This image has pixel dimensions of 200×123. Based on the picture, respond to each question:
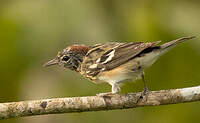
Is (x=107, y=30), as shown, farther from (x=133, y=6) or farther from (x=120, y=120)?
(x=120, y=120)

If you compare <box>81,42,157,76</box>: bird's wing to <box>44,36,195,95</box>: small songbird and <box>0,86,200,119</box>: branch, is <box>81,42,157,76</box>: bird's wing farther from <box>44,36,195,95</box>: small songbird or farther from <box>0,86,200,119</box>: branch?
<box>0,86,200,119</box>: branch

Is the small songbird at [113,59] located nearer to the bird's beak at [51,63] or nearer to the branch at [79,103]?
the bird's beak at [51,63]

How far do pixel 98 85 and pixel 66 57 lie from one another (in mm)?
666

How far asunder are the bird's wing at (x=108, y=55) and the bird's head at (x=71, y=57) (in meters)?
0.12

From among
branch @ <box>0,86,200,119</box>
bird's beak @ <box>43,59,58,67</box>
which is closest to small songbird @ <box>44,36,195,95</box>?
bird's beak @ <box>43,59,58,67</box>

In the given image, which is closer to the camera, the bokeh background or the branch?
the branch

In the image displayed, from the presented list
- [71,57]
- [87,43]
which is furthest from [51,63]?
[87,43]

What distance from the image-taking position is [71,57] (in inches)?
312

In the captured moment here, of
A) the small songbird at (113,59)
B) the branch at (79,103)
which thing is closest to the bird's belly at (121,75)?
the small songbird at (113,59)

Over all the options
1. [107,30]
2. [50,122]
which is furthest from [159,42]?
[50,122]

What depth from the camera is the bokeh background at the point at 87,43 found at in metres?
7.52

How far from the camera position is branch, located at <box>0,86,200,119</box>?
6.29 metres

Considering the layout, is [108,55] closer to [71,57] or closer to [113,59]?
[113,59]

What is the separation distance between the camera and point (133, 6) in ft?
27.9
